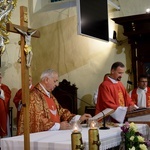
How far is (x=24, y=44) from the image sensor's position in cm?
327

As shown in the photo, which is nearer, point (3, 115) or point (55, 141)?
point (55, 141)

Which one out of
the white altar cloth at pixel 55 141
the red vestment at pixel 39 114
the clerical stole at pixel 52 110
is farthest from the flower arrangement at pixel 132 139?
the clerical stole at pixel 52 110

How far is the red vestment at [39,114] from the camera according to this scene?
4.21m

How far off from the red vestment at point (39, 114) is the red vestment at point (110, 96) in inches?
41.1

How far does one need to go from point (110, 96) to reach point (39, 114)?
5.58 feet

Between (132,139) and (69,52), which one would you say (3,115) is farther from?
(132,139)

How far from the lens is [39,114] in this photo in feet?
14.1

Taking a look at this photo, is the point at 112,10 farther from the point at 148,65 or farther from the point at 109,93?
the point at 109,93

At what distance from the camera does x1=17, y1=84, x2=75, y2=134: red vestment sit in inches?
166

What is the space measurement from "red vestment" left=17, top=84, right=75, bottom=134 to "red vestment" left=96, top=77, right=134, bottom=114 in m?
1.05

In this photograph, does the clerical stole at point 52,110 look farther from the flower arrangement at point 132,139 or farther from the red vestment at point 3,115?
the red vestment at point 3,115

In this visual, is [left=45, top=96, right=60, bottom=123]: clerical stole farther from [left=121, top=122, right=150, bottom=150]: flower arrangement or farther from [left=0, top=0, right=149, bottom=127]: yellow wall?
[left=0, top=0, right=149, bottom=127]: yellow wall

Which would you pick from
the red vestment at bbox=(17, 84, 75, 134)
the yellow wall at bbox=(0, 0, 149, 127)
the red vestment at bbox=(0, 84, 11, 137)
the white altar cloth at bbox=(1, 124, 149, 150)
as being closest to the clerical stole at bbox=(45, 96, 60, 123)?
the red vestment at bbox=(17, 84, 75, 134)

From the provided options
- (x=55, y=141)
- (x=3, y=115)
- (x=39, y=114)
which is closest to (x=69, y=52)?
(x=3, y=115)
